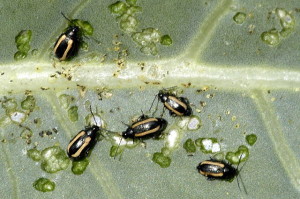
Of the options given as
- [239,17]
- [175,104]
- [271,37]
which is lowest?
[175,104]

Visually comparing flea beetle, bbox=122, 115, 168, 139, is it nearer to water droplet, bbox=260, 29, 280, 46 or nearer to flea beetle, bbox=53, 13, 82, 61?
flea beetle, bbox=53, 13, 82, 61

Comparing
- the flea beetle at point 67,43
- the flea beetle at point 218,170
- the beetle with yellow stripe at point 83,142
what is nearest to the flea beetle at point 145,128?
the beetle with yellow stripe at point 83,142

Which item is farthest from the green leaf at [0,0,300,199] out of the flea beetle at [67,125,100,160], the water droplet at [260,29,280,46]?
the flea beetle at [67,125,100,160]

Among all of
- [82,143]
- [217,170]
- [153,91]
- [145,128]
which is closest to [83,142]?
[82,143]

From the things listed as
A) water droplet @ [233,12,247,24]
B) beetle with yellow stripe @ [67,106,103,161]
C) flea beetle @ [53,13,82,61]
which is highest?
water droplet @ [233,12,247,24]

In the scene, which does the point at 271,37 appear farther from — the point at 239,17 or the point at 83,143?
the point at 83,143

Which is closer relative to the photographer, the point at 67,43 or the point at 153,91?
the point at 67,43

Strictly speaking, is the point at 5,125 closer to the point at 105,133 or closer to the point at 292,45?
the point at 105,133
